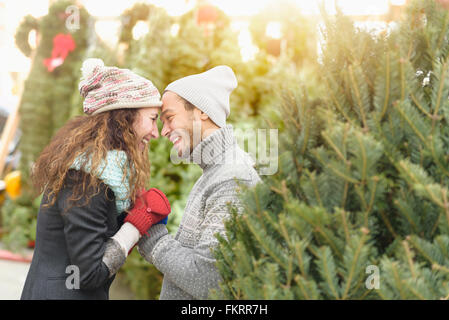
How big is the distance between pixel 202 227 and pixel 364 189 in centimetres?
86

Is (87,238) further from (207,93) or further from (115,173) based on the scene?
(207,93)

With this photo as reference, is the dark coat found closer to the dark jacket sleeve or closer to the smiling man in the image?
the dark jacket sleeve

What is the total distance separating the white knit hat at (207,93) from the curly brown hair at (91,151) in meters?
0.25

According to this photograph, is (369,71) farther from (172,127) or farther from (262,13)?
(262,13)

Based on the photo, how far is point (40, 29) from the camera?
6.43m

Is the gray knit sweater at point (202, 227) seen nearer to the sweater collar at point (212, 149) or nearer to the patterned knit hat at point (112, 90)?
the sweater collar at point (212, 149)

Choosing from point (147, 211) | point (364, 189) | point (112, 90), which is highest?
point (112, 90)

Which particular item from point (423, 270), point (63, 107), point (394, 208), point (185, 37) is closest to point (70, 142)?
point (394, 208)

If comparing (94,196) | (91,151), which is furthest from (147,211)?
(91,151)

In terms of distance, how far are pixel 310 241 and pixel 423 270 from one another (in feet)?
0.80

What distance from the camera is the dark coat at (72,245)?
158 centimetres

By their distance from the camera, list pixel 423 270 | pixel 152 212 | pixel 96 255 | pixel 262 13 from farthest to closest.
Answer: pixel 262 13, pixel 152 212, pixel 96 255, pixel 423 270

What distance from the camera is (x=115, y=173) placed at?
169cm

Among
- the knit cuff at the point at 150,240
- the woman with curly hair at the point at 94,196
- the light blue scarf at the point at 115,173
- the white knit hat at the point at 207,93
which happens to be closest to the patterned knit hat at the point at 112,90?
the woman with curly hair at the point at 94,196
